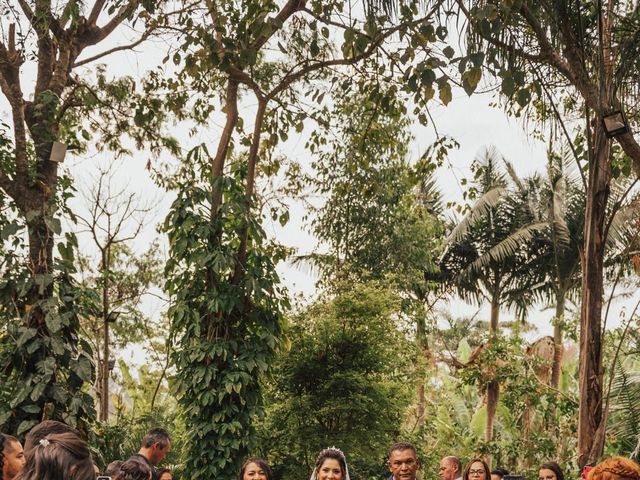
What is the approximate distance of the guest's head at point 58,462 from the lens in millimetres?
2699

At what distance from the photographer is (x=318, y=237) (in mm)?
18312

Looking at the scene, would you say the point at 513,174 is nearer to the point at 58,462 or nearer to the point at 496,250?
the point at 496,250

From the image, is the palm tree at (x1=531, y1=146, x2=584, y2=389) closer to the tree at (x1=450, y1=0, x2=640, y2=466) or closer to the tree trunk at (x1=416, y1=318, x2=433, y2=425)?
the tree trunk at (x1=416, y1=318, x2=433, y2=425)

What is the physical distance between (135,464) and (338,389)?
26.7 feet

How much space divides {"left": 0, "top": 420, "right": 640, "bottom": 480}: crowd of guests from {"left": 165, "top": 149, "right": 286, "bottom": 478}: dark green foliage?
274 centimetres

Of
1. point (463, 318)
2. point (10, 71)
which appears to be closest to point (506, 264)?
point (463, 318)

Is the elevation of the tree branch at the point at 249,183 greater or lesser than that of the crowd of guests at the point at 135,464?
greater

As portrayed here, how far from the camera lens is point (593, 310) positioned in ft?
22.7

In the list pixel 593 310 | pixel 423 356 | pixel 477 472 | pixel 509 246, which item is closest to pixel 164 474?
pixel 477 472

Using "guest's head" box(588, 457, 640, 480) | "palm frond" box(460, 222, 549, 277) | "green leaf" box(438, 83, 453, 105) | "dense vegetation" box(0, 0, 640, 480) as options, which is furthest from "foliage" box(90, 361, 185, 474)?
"palm frond" box(460, 222, 549, 277)

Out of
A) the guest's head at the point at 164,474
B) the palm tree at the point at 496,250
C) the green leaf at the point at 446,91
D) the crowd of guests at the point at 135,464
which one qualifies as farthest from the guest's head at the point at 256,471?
the palm tree at the point at 496,250

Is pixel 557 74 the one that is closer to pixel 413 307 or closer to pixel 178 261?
pixel 178 261

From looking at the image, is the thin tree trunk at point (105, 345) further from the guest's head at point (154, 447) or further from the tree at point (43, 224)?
the guest's head at point (154, 447)

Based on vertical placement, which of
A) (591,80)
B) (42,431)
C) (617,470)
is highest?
(591,80)
